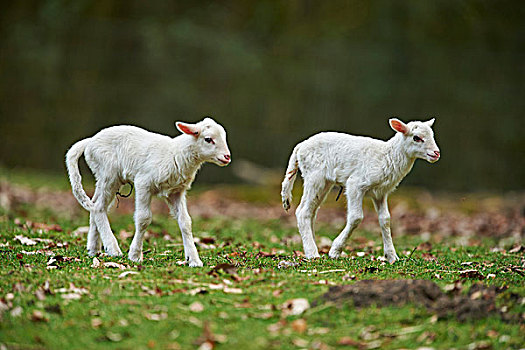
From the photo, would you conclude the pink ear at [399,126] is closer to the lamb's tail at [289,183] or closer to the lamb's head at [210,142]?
the lamb's tail at [289,183]

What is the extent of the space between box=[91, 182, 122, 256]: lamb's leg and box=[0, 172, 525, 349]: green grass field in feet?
0.90

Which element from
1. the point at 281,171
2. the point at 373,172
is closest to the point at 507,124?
the point at 281,171

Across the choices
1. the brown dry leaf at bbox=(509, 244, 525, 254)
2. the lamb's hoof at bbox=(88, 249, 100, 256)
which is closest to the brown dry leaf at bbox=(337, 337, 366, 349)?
the lamb's hoof at bbox=(88, 249, 100, 256)

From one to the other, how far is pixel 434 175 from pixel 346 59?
4.05 metres

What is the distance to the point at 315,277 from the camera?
5.46 meters

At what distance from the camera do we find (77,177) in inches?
252

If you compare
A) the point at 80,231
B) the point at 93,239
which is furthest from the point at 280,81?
the point at 93,239

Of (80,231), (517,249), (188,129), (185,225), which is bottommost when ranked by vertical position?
(80,231)

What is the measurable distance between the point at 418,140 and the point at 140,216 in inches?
120

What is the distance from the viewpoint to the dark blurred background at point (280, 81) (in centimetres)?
1680

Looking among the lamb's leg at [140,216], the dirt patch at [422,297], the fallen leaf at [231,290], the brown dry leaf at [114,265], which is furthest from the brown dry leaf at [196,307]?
the lamb's leg at [140,216]

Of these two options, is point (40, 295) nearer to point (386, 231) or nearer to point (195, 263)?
point (195, 263)

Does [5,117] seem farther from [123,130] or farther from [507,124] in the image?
[507,124]

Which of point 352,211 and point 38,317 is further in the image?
point 352,211
